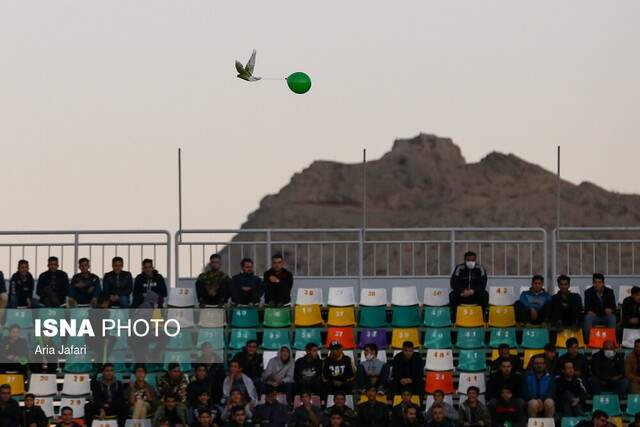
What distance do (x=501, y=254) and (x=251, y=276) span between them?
855 inches

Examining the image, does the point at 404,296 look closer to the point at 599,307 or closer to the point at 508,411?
the point at 599,307

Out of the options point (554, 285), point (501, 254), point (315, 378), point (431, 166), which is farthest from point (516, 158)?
point (315, 378)

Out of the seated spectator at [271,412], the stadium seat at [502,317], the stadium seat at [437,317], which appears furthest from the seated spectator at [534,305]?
the seated spectator at [271,412]

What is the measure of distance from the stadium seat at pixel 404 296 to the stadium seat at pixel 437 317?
0.51 metres

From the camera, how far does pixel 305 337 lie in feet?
87.7

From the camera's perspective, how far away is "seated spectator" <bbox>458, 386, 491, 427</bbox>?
2392cm

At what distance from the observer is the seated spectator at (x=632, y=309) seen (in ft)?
85.9

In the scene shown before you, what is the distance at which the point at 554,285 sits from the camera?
1099 inches

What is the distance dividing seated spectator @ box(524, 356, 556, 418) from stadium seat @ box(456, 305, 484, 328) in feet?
7.36

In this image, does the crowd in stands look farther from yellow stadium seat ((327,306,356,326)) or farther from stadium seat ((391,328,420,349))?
yellow stadium seat ((327,306,356,326))

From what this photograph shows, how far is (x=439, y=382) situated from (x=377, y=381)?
0.97 meters

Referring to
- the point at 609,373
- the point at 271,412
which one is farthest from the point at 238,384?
the point at 609,373

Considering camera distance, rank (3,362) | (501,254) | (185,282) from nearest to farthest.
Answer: (3,362) → (185,282) → (501,254)

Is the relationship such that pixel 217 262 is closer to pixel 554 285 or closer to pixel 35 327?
pixel 35 327
